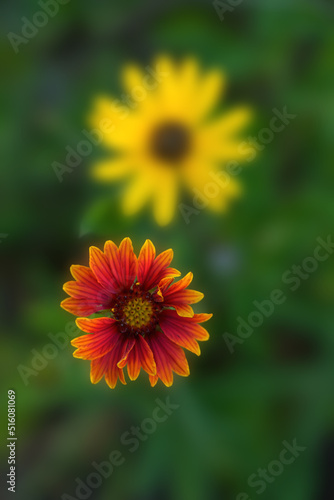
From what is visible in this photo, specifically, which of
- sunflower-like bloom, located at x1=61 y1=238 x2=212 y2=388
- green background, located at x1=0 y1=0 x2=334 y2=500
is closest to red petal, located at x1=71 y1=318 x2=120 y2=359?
sunflower-like bloom, located at x1=61 y1=238 x2=212 y2=388

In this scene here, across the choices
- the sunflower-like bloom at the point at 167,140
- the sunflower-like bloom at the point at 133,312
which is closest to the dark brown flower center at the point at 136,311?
the sunflower-like bloom at the point at 133,312

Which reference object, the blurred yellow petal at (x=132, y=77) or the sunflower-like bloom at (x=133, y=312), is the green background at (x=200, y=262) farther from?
the sunflower-like bloom at (x=133, y=312)

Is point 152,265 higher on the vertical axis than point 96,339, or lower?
higher

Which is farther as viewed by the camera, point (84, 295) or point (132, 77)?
point (132, 77)

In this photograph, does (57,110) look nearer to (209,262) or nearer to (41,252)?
(41,252)

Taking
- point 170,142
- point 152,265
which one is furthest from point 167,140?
point 152,265

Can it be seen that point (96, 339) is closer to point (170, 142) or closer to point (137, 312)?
point (137, 312)

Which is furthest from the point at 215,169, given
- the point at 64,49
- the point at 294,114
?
the point at 64,49
